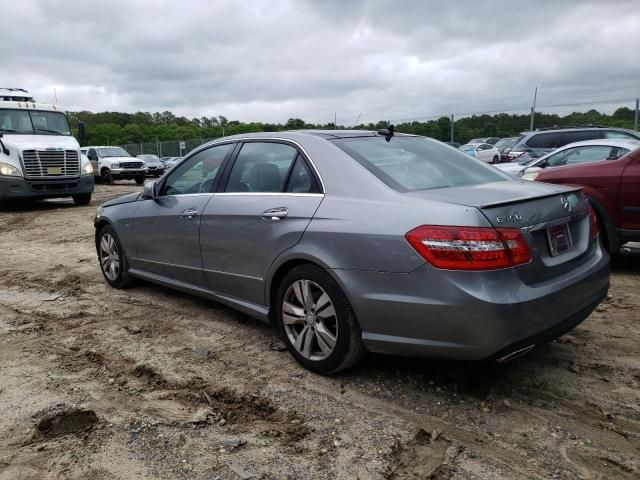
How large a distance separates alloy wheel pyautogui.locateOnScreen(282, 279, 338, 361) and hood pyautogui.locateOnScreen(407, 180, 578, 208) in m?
0.87

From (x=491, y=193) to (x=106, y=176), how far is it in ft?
79.2

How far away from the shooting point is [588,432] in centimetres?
280

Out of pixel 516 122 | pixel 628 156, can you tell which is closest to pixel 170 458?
pixel 628 156

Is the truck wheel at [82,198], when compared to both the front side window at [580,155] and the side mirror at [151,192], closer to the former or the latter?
the side mirror at [151,192]

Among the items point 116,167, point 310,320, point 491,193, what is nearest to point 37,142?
point 116,167

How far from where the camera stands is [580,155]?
9.46 metres

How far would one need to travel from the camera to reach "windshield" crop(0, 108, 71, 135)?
45.1ft

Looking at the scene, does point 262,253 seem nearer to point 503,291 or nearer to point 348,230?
point 348,230

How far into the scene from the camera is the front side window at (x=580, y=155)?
911 centimetres

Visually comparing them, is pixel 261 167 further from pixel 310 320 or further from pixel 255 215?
pixel 310 320

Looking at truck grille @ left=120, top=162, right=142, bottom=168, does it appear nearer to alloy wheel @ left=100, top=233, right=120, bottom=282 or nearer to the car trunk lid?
alloy wheel @ left=100, top=233, right=120, bottom=282

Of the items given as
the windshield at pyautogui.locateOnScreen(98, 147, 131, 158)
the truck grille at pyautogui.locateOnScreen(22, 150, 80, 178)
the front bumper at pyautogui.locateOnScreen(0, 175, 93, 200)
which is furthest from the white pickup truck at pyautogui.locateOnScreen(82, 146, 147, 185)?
the truck grille at pyautogui.locateOnScreen(22, 150, 80, 178)

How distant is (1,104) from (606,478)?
15.1m

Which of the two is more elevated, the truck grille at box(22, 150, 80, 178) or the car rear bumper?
the truck grille at box(22, 150, 80, 178)
